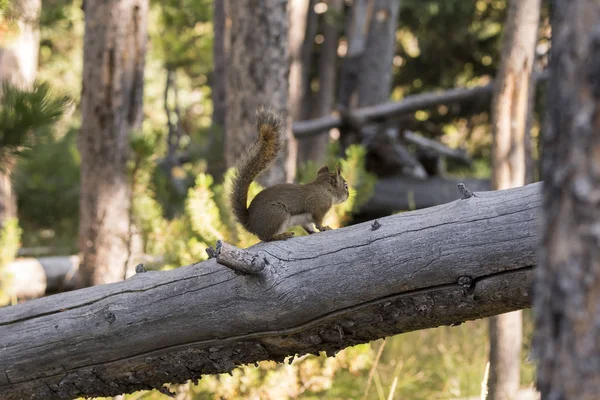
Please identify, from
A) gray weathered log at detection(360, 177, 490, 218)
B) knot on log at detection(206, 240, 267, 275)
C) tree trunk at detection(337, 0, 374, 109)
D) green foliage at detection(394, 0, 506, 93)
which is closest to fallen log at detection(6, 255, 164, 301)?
gray weathered log at detection(360, 177, 490, 218)

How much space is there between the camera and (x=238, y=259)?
7.20ft

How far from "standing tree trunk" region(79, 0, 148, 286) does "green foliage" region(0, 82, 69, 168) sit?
168 cm

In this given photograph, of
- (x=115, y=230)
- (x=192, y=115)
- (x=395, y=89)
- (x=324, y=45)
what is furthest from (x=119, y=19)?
(x=192, y=115)

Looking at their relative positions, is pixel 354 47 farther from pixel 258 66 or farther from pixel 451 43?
pixel 258 66

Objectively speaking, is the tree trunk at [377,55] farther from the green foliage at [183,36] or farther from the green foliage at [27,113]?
the green foliage at [27,113]

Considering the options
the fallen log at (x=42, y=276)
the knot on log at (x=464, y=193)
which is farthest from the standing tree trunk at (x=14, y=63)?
the knot on log at (x=464, y=193)

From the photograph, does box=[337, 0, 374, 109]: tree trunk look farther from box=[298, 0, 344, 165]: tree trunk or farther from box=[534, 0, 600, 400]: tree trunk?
box=[534, 0, 600, 400]: tree trunk

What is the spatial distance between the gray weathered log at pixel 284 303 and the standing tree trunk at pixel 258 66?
211 centimetres

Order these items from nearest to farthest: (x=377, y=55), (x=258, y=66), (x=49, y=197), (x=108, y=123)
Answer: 1. (x=258, y=66)
2. (x=108, y=123)
3. (x=377, y=55)
4. (x=49, y=197)

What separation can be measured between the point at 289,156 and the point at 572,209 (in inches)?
152

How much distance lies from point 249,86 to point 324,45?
5414mm

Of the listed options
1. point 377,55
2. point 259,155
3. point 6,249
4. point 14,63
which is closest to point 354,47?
point 377,55

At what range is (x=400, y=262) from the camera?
7.18ft

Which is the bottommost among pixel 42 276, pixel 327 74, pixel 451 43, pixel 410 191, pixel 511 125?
pixel 42 276
